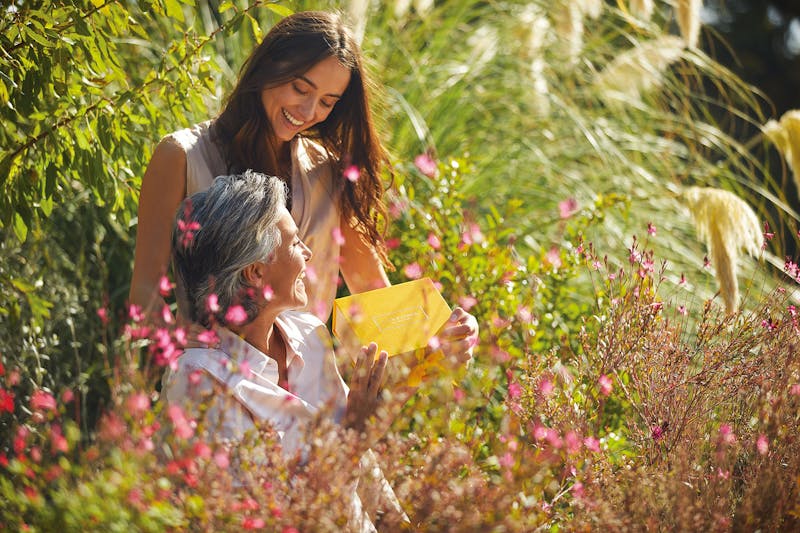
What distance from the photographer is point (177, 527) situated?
1463 mm

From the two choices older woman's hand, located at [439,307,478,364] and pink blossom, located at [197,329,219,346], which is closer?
pink blossom, located at [197,329,219,346]

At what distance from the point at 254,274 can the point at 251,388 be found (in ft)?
0.95

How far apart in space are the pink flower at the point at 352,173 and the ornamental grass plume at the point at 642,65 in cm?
192

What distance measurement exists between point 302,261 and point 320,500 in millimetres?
749

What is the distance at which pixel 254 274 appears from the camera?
2.05m

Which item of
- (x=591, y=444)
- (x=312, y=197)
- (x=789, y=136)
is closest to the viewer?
(x=591, y=444)

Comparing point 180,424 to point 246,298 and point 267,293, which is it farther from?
point 246,298

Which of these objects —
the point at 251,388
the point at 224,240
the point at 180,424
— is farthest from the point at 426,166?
the point at 180,424

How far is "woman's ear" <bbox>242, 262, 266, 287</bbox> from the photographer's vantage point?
2.03 meters

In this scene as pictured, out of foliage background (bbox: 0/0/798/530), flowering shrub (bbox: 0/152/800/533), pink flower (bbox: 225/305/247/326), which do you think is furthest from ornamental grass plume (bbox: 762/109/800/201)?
pink flower (bbox: 225/305/247/326)

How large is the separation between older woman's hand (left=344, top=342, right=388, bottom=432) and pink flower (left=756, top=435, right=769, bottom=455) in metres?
0.82

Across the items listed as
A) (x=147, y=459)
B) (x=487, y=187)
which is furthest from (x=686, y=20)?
(x=147, y=459)

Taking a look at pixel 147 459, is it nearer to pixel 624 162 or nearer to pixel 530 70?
pixel 624 162

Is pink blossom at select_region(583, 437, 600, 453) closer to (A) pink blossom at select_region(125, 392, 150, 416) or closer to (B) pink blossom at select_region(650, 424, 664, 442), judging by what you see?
(B) pink blossom at select_region(650, 424, 664, 442)
